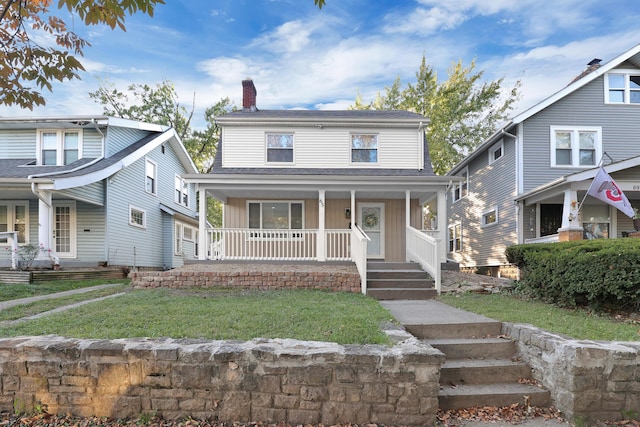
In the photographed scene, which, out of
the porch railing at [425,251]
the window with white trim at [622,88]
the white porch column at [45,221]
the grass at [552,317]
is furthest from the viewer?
the window with white trim at [622,88]

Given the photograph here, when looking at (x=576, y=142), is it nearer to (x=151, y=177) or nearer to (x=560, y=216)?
(x=560, y=216)

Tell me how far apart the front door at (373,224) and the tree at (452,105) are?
34.9 ft

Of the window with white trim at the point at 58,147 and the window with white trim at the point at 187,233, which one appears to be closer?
the window with white trim at the point at 58,147

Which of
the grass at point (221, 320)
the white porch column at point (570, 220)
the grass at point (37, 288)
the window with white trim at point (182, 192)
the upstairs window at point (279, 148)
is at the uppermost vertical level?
the upstairs window at point (279, 148)

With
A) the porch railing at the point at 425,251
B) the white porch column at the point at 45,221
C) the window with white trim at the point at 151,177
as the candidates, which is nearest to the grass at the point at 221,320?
the porch railing at the point at 425,251

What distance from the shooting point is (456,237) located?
694 inches

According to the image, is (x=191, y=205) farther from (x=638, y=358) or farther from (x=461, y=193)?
(x=638, y=358)

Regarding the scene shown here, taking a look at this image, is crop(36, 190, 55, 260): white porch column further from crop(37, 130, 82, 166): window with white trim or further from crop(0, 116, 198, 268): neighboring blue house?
crop(37, 130, 82, 166): window with white trim

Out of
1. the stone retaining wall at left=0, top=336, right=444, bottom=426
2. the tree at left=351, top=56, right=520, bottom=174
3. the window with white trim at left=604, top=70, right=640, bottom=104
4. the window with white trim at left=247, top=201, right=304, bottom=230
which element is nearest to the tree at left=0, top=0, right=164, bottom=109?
the stone retaining wall at left=0, top=336, right=444, bottom=426

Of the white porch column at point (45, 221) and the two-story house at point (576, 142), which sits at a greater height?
the two-story house at point (576, 142)

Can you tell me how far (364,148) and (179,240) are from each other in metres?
10.6

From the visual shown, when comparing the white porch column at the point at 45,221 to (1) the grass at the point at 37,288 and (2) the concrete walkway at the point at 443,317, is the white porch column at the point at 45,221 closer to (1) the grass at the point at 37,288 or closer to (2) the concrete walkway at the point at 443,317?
(1) the grass at the point at 37,288

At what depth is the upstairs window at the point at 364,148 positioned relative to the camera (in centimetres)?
1185

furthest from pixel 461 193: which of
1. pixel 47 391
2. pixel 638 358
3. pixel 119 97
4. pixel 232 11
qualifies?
pixel 119 97
